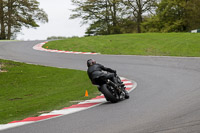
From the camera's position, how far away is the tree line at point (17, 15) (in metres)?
59.4

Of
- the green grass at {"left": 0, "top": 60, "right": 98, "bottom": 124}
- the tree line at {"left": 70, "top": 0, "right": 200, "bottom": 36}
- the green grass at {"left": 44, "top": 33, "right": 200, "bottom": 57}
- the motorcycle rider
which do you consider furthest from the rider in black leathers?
the tree line at {"left": 70, "top": 0, "right": 200, "bottom": 36}

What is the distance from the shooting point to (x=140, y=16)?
61.8 meters

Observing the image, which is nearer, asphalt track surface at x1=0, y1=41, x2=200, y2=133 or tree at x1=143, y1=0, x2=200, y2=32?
asphalt track surface at x1=0, y1=41, x2=200, y2=133

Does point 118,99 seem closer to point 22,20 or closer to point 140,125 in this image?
point 140,125

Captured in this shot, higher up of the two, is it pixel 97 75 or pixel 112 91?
pixel 97 75

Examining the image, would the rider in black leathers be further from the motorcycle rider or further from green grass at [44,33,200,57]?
green grass at [44,33,200,57]

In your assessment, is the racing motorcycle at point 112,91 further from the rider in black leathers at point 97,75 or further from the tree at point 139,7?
the tree at point 139,7

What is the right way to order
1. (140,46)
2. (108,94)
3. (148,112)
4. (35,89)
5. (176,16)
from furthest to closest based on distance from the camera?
(176,16)
(140,46)
(35,89)
(108,94)
(148,112)

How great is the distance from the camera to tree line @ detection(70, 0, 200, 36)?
53812 millimetres

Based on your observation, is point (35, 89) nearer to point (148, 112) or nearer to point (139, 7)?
point (148, 112)

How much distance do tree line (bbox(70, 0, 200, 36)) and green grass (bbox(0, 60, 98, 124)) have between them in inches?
1480

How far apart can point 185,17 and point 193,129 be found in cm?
5112

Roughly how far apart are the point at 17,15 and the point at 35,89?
4797 centimetres

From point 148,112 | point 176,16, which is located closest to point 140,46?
point 148,112
